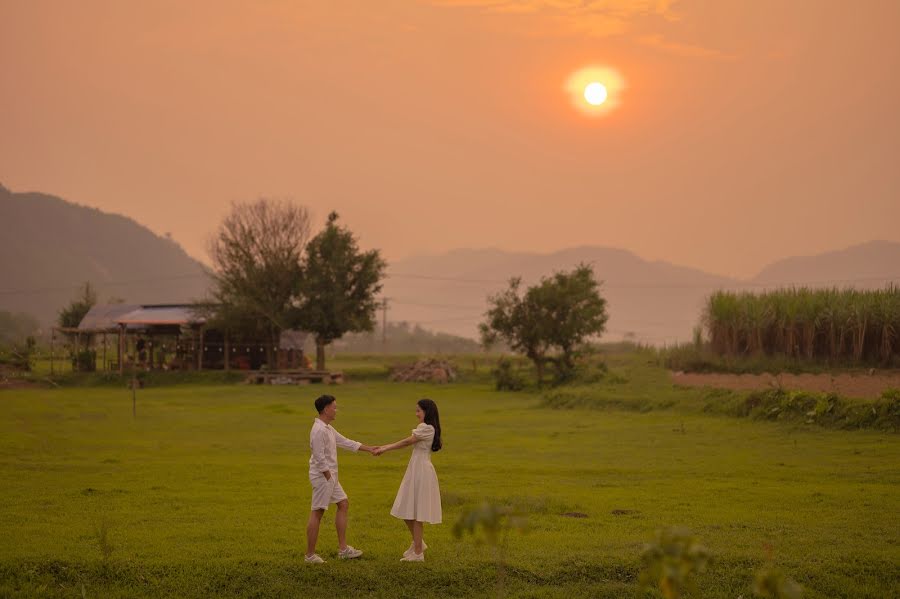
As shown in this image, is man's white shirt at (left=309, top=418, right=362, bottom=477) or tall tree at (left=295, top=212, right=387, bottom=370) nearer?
man's white shirt at (left=309, top=418, right=362, bottom=477)

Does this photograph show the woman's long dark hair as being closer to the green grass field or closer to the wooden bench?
the green grass field

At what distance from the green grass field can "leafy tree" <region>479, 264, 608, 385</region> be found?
21270mm

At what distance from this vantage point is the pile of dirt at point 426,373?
5722cm

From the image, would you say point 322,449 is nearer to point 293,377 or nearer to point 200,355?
point 293,377

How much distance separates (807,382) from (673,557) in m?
30.1

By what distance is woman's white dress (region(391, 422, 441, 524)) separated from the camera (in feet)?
37.0

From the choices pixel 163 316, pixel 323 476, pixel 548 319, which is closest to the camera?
pixel 323 476

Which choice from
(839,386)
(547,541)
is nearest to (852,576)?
(547,541)

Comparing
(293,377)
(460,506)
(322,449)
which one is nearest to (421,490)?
(322,449)

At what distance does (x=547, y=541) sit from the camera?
502 inches

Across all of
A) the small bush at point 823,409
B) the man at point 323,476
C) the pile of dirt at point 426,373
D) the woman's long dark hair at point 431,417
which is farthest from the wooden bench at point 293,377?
the woman's long dark hair at point 431,417

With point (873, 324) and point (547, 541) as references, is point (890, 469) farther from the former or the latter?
point (873, 324)

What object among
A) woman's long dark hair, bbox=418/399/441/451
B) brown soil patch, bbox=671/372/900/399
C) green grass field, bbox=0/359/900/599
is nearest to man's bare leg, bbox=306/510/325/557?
green grass field, bbox=0/359/900/599

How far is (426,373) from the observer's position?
58.0m
